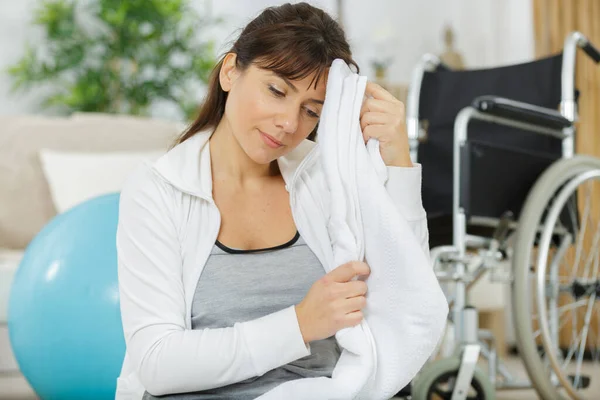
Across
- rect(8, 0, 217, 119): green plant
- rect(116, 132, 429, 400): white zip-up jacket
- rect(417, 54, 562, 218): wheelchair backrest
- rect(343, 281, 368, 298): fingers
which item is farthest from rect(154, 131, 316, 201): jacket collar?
rect(8, 0, 217, 119): green plant

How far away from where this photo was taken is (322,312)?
3.51 ft

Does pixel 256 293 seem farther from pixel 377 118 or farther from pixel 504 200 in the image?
pixel 504 200

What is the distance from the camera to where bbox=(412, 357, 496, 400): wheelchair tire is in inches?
79.9

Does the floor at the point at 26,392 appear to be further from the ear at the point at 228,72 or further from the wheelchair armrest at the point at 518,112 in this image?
the ear at the point at 228,72

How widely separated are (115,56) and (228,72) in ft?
9.29

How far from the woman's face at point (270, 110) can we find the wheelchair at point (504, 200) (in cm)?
98

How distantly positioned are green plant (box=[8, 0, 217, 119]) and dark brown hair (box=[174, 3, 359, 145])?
2.78m

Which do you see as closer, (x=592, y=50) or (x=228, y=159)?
(x=228, y=159)

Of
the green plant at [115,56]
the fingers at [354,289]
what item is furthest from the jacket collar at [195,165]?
the green plant at [115,56]

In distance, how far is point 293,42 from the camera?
1.16 metres

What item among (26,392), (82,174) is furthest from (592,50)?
(26,392)

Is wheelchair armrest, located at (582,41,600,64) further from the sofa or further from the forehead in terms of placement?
the forehead

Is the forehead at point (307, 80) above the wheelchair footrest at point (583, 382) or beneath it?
above

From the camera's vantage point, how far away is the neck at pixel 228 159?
132 centimetres
